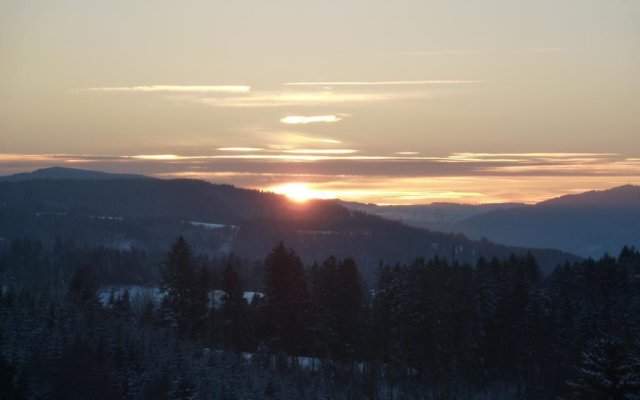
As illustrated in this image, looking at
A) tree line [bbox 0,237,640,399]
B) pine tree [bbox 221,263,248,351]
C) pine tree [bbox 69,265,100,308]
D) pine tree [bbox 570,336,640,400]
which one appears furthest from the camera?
pine tree [bbox 221,263,248,351]

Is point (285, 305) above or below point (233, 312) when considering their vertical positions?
above

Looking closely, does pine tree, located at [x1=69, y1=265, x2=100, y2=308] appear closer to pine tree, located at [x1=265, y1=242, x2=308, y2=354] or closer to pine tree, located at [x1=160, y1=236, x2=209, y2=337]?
pine tree, located at [x1=160, y1=236, x2=209, y2=337]

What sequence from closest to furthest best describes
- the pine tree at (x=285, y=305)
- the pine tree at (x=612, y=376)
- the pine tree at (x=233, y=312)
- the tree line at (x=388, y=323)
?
1. the pine tree at (x=612, y=376)
2. the tree line at (x=388, y=323)
3. the pine tree at (x=285, y=305)
4. the pine tree at (x=233, y=312)

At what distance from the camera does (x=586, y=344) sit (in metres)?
69.1

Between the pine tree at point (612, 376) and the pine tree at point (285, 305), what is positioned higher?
the pine tree at point (612, 376)

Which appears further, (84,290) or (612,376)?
(84,290)

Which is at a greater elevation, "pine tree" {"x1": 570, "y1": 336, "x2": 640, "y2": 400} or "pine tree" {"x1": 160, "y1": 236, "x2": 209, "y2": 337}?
"pine tree" {"x1": 570, "y1": 336, "x2": 640, "y2": 400}

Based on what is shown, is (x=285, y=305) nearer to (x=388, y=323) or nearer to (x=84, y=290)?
(x=388, y=323)

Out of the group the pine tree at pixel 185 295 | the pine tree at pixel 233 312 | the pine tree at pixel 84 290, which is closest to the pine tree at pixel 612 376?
the pine tree at pixel 84 290

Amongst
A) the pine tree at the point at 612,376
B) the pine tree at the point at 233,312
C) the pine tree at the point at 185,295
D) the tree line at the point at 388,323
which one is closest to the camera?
the pine tree at the point at 612,376

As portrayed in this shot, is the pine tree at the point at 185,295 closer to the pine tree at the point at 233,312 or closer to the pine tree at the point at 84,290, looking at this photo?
the pine tree at the point at 233,312

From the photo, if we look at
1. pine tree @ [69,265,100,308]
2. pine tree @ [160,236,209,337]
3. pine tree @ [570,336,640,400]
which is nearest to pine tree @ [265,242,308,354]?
pine tree @ [160,236,209,337]

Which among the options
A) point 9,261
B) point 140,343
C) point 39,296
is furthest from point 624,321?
point 9,261

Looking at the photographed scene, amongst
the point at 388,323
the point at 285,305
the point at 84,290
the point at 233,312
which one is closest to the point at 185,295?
the point at 233,312
